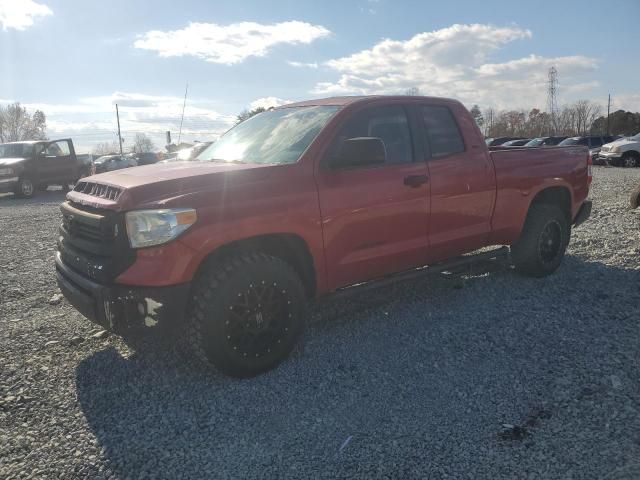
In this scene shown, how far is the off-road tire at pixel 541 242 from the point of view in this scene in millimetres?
5312

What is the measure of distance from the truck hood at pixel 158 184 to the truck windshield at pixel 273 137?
0.95 feet

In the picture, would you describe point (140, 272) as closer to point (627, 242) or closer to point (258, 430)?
point (258, 430)

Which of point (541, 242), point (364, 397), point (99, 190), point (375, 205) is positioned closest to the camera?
point (364, 397)

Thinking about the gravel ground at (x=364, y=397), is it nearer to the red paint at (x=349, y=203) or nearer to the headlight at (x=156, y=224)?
the red paint at (x=349, y=203)

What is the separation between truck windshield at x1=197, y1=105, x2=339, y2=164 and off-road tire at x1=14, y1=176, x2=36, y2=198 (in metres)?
14.6

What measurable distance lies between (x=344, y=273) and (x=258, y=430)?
141 centimetres

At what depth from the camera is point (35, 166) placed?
16.9 m

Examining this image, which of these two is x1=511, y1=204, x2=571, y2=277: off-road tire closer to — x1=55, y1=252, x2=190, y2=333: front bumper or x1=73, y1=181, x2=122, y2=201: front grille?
x1=55, y1=252, x2=190, y2=333: front bumper

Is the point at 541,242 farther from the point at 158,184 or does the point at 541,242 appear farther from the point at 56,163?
the point at 56,163

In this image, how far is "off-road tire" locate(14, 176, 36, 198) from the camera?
1648 centimetres

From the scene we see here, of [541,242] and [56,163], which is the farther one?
[56,163]

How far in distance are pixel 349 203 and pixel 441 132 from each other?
4.64 feet

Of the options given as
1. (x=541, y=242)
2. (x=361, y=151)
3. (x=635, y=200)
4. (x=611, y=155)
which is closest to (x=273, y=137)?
(x=361, y=151)

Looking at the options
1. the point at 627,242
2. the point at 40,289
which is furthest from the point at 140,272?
the point at 627,242
